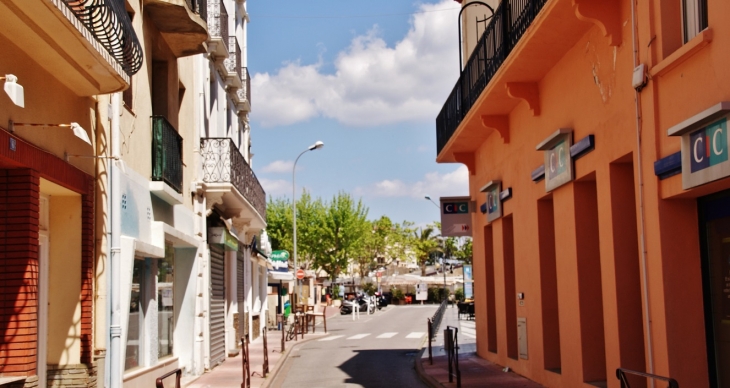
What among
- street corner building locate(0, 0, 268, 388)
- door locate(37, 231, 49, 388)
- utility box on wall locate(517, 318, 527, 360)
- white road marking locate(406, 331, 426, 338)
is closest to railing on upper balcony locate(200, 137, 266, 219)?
street corner building locate(0, 0, 268, 388)

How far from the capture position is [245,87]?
27969 mm

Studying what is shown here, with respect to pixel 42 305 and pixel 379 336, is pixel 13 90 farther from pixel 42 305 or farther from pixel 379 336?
pixel 379 336

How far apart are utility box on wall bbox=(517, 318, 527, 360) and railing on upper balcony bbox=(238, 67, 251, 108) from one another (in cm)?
1331

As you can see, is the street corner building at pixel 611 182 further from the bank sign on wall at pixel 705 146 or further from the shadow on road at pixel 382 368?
the shadow on road at pixel 382 368

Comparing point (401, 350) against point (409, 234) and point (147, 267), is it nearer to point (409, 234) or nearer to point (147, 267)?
point (147, 267)

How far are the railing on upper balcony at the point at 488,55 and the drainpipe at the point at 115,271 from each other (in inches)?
241

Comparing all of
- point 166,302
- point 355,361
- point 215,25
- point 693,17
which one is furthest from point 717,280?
point 215,25

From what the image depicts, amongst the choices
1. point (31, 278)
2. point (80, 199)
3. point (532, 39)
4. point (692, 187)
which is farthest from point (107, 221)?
point (692, 187)

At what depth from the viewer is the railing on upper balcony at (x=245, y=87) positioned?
2745 centimetres

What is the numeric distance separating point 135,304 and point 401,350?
13560 millimetres

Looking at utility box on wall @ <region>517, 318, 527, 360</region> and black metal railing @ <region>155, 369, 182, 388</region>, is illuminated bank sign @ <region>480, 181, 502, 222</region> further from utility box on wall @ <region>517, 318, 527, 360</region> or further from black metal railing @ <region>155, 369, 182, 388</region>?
black metal railing @ <region>155, 369, 182, 388</region>

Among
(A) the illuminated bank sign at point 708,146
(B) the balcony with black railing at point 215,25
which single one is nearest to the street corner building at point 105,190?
(B) the balcony with black railing at point 215,25

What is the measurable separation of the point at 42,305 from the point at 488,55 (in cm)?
964

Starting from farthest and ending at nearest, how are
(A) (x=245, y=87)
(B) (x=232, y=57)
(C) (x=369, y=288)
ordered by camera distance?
1. (C) (x=369, y=288)
2. (A) (x=245, y=87)
3. (B) (x=232, y=57)
